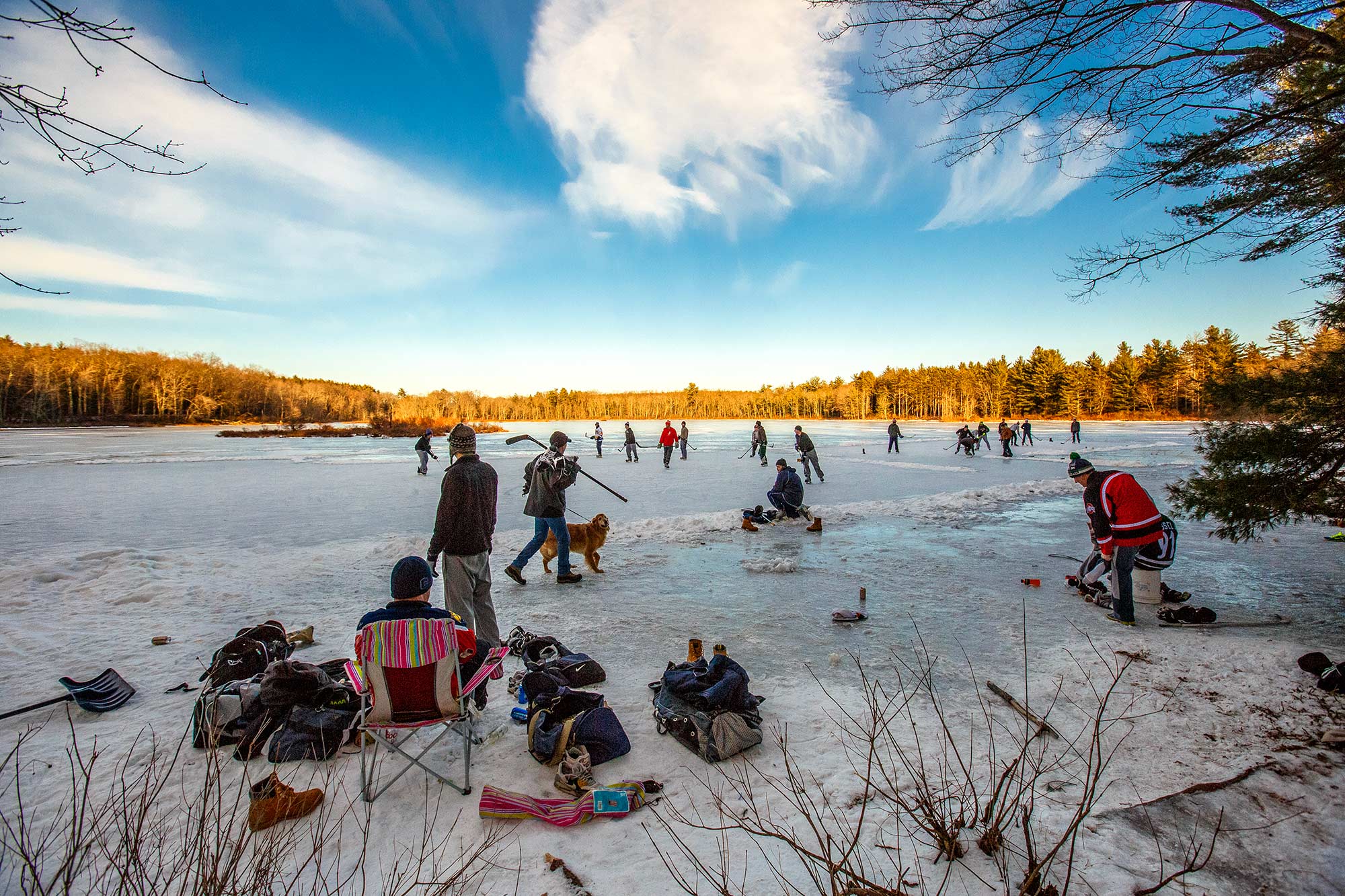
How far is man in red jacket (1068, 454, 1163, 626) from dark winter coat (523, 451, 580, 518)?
211 inches

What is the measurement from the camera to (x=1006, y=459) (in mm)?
24531

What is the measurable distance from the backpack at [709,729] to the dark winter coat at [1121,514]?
4228mm

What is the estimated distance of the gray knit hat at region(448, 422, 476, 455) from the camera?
5.03m

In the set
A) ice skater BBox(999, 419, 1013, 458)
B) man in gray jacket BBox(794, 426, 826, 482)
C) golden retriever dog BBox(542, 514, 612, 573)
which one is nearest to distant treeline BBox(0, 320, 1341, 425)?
ice skater BBox(999, 419, 1013, 458)

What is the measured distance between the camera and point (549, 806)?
292 centimetres

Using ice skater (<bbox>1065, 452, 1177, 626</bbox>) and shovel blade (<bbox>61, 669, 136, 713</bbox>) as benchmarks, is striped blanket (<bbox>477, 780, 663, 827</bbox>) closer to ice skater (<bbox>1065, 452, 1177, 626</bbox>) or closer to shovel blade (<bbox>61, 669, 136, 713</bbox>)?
shovel blade (<bbox>61, 669, 136, 713</bbox>)

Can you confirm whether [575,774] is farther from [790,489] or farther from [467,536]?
[790,489]

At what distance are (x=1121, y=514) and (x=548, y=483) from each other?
19.5 feet

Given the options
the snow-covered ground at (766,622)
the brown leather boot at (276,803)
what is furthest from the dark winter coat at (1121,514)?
the brown leather boot at (276,803)

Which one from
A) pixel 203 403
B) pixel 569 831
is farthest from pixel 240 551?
pixel 203 403

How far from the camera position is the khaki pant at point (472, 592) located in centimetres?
497

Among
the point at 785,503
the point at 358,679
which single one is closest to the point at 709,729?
the point at 358,679

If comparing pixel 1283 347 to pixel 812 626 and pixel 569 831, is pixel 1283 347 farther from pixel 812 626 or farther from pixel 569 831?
pixel 569 831

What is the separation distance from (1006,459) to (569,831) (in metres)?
26.4
